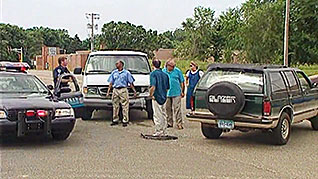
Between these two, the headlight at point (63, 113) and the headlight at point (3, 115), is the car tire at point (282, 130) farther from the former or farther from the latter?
the headlight at point (3, 115)

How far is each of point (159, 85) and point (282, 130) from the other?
2.66 meters

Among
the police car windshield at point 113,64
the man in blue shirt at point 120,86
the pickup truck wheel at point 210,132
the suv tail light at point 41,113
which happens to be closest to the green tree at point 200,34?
the police car windshield at point 113,64

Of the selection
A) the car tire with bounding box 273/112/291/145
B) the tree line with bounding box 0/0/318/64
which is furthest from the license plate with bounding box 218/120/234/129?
the tree line with bounding box 0/0/318/64

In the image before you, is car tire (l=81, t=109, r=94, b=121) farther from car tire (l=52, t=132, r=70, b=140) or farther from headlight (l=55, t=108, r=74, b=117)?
headlight (l=55, t=108, r=74, b=117)

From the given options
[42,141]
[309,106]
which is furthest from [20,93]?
[309,106]

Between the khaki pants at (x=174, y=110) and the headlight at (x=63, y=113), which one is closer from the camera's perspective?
the headlight at (x=63, y=113)

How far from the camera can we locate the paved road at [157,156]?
7156 millimetres

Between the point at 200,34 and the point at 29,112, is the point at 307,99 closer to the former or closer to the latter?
the point at 29,112

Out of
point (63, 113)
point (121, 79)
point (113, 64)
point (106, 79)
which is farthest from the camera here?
point (113, 64)

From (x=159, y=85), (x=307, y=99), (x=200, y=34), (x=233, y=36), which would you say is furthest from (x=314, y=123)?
(x=200, y=34)

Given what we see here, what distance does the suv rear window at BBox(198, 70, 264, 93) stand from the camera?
9.38 meters

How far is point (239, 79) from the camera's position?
9.65 metres

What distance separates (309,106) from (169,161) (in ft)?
14.7

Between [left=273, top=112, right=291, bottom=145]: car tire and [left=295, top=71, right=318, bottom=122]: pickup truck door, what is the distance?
2.38 ft
